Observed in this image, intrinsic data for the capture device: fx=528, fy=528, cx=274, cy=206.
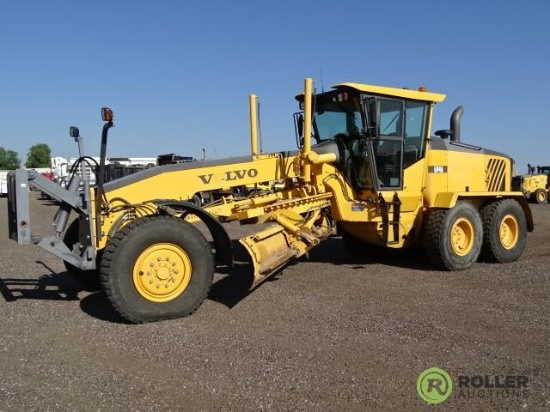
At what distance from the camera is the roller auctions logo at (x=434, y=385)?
380 centimetres

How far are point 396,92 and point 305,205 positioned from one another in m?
2.28

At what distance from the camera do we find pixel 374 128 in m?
7.79

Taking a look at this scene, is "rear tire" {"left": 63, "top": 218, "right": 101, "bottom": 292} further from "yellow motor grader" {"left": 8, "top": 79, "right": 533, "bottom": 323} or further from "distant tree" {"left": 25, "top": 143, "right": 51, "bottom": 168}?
"distant tree" {"left": 25, "top": 143, "right": 51, "bottom": 168}

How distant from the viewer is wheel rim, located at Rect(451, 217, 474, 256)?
838 cm

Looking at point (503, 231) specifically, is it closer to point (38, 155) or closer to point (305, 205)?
point (305, 205)

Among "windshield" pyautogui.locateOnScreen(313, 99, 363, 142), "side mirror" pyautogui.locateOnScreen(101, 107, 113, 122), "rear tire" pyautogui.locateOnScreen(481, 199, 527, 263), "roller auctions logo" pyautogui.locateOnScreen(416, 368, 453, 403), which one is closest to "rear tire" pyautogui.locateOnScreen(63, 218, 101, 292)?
"side mirror" pyautogui.locateOnScreen(101, 107, 113, 122)

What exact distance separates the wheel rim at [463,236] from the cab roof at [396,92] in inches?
78.2

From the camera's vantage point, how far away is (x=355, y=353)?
462 cm

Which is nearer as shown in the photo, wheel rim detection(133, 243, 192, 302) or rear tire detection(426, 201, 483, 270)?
wheel rim detection(133, 243, 192, 302)

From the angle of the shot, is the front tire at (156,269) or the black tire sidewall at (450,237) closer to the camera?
the front tire at (156,269)

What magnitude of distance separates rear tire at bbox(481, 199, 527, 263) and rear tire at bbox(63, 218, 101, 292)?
6311 mm

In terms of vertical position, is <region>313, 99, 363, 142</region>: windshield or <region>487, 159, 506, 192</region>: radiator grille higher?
<region>313, 99, 363, 142</region>: windshield

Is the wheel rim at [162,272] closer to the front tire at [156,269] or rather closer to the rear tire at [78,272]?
the front tire at [156,269]

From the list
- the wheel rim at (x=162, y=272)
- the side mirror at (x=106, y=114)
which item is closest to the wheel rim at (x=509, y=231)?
the wheel rim at (x=162, y=272)
